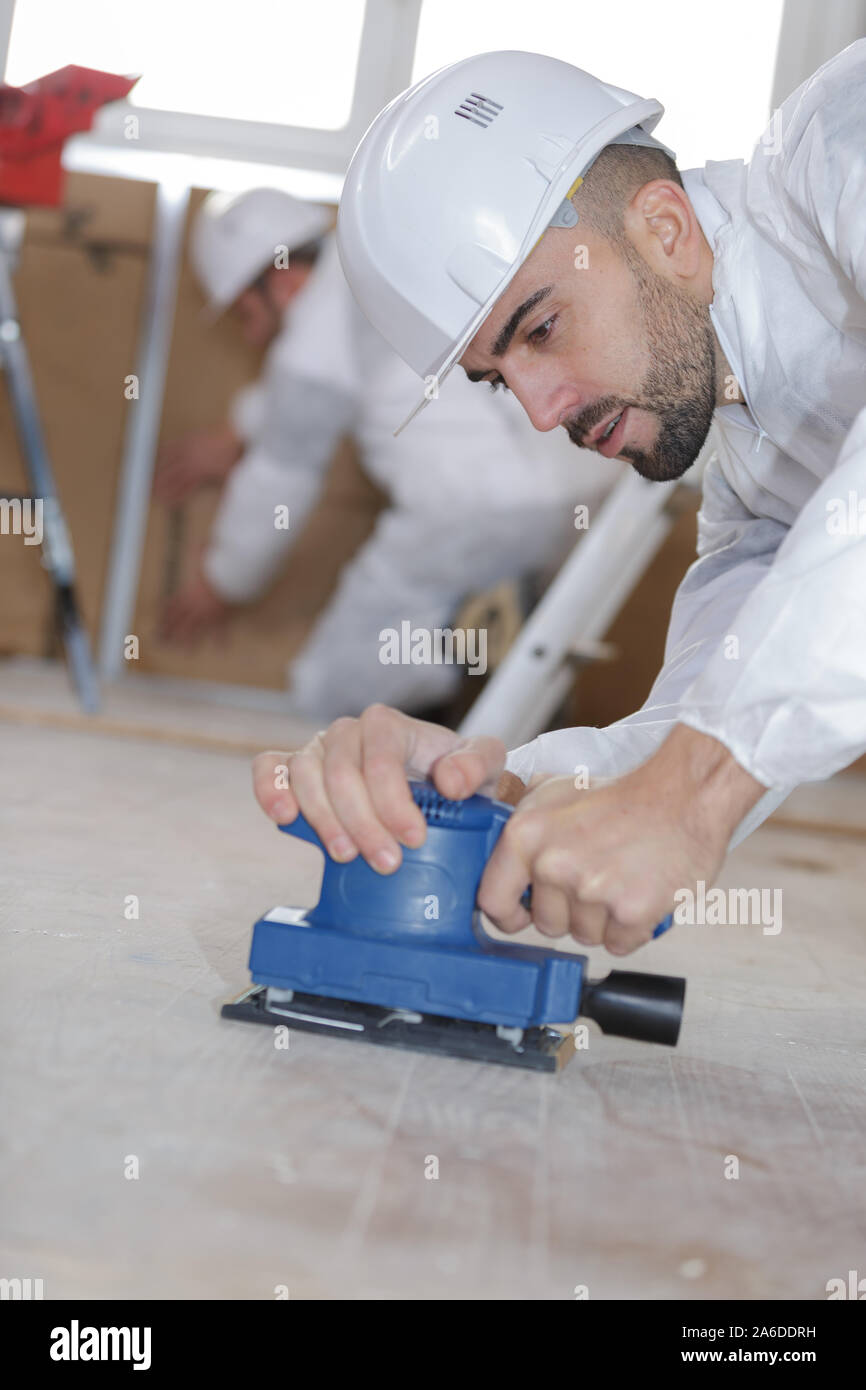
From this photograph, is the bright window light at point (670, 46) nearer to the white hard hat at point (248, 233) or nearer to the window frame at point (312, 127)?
the window frame at point (312, 127)

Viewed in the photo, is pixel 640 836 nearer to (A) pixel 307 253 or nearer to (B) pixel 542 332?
(B) pixel 542 332

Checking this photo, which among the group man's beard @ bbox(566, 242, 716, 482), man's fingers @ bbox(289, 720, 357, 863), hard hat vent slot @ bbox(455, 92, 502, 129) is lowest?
man's fingers @ bbox(289, 720, 357, 863)

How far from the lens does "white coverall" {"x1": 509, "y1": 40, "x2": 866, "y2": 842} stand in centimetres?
84

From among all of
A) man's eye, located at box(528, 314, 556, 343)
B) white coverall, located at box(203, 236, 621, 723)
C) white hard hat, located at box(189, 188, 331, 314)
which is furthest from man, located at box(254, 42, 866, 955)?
white hard hat, located at box(189, 188, 331, 314)

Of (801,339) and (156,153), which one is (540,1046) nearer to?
(801,339)

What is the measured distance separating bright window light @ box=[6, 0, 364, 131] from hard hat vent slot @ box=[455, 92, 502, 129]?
2.80m

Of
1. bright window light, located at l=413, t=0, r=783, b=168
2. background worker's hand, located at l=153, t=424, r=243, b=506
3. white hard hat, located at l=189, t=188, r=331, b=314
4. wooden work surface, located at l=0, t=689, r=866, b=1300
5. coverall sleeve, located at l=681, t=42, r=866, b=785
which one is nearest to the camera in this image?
wooden work surface, located at l=0, t=689, r=866, b=1300

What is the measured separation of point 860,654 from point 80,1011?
1.97 feet

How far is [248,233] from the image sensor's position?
3.24 meters

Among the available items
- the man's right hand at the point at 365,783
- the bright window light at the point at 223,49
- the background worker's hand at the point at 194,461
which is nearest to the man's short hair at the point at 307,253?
the background worker's hand at the point at 194,461

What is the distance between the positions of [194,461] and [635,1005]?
2.84 m

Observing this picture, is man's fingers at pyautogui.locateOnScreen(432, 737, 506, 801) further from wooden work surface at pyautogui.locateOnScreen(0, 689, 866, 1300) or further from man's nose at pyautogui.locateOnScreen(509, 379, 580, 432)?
man's nose at pyautogui.locateOnScreen(509, 379, 580, 432)

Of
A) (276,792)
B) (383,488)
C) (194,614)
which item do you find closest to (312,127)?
(383,488)

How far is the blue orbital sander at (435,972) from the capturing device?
885 millimetres
